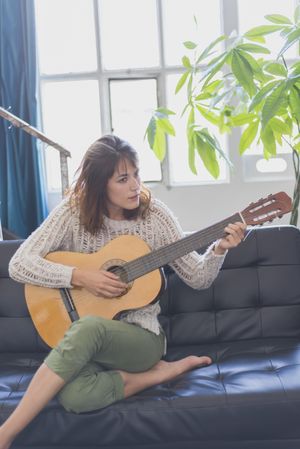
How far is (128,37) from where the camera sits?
3.66 metres

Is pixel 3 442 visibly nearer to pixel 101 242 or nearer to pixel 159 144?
pixel 101 242

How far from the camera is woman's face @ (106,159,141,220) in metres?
1.75

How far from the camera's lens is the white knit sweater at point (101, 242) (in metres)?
1.74

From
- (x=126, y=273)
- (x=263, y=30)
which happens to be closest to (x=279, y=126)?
(x=263, y=30)

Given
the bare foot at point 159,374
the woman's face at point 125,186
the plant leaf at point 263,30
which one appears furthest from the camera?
the plant leaf at point 263,30

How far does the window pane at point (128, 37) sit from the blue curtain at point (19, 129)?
21.3 inches

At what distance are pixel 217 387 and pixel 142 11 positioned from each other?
2.83 metres

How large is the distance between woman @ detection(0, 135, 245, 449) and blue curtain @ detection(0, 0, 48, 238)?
1669 millimetres

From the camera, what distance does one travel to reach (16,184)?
344 cm

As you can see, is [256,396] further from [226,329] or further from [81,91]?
[81,91]

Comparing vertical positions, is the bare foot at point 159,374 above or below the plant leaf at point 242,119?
below

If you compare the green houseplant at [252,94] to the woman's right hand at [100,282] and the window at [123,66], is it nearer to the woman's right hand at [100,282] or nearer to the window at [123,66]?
the woman's right hand at [100,282]

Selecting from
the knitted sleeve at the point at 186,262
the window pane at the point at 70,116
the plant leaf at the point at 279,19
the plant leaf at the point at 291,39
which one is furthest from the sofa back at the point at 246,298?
the window pane at the point at 70,116

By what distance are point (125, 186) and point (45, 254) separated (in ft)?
1.13
